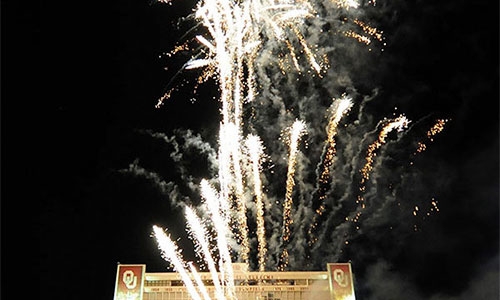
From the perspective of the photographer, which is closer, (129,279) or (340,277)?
(129,279)

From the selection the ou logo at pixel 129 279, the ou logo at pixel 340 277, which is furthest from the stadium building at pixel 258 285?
the ou logo at pixel 129 279

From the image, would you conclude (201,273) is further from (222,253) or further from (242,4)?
(242,4)

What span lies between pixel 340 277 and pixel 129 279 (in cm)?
1224

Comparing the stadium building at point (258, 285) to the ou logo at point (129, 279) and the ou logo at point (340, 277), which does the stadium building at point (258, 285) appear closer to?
the ou logo at point (340, 277)

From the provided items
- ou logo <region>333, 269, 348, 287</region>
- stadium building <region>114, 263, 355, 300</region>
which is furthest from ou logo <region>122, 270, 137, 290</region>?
ou logo <region>333, 269, 348, 287</region>

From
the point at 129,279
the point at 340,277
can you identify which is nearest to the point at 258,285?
the point at 340,277

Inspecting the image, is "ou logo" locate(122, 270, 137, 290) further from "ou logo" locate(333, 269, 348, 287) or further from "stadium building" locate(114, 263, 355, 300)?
"ou logo" locate(333, 269, 348, 287)

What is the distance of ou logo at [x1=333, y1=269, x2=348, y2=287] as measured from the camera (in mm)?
31297

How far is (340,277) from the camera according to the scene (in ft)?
103

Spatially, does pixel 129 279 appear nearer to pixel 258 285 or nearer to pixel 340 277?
pixel 258 285

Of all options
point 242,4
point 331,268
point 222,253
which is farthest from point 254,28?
point 331,268

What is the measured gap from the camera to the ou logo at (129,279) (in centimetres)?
3111

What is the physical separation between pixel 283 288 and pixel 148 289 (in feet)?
27.2

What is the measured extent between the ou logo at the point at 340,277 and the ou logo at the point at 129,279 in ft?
38.0
